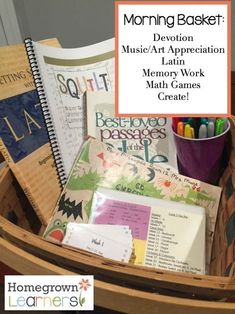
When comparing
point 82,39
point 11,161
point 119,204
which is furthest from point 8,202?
point 82,39

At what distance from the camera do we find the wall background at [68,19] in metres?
1.27

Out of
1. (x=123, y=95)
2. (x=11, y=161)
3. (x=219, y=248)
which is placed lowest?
(x=219, y=248)

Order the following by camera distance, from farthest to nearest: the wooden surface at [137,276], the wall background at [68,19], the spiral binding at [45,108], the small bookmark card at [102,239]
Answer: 1. the wall background at [68,19]
2. the spiral binding at [45,108]
3. the small bookmark card at [102,239]
4. the wooden surface at [137,276]

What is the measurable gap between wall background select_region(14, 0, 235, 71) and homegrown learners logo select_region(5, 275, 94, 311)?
3.34 feet

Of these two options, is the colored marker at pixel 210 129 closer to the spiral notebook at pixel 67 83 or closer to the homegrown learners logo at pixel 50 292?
the spiral notebook at pixel 67 83

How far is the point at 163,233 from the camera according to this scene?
0.55 meters

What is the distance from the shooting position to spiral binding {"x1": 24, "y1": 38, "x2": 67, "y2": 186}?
612 mm

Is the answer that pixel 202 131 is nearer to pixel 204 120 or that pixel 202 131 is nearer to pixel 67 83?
pixel 204 120

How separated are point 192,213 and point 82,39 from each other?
95cm

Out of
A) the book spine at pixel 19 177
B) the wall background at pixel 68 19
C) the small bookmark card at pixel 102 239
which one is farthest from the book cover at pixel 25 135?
the wall background at pixel 68 19

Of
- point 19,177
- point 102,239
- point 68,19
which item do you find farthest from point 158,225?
point 68,19

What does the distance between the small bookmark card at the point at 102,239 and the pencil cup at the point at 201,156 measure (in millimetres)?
145

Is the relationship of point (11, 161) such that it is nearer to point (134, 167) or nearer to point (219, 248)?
point (134, 167)

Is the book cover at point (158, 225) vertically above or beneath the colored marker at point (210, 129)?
beneath
